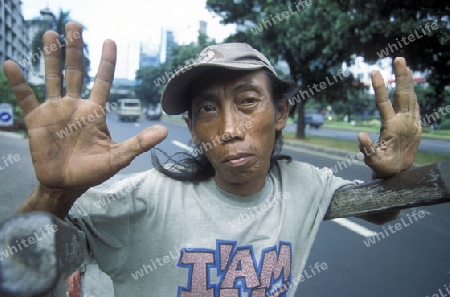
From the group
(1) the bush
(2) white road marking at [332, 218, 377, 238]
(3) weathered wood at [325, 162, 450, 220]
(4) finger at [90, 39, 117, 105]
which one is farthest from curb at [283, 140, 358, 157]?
(1) the bush

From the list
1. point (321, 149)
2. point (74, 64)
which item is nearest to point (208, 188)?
point (74, 64)

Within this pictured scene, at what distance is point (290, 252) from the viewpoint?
1487 mm

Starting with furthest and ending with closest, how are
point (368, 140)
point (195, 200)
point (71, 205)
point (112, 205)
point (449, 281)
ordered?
point (449, 281), point (195, 200), point (368, 140), point (112, 205), point (71, 205)

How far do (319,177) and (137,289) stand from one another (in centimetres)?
84

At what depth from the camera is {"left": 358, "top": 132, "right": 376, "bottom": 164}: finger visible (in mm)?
1340

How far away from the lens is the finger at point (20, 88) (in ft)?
3.29

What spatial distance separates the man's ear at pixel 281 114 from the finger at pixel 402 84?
1.57ft

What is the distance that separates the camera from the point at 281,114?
68.1 inches

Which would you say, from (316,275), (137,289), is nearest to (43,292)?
(137,289)

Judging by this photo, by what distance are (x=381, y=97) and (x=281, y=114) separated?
0.47 meters

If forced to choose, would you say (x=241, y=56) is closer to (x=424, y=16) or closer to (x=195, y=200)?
(x=195, y=200)

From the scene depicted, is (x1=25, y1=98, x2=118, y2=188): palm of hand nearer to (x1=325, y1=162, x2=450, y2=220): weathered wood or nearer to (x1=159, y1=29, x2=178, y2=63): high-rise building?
(x1=325, y1=162, x2=450, y2=220): weathered wood

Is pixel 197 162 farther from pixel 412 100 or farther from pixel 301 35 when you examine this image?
pixel 301 35

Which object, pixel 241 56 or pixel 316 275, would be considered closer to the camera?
pixel 241 56
